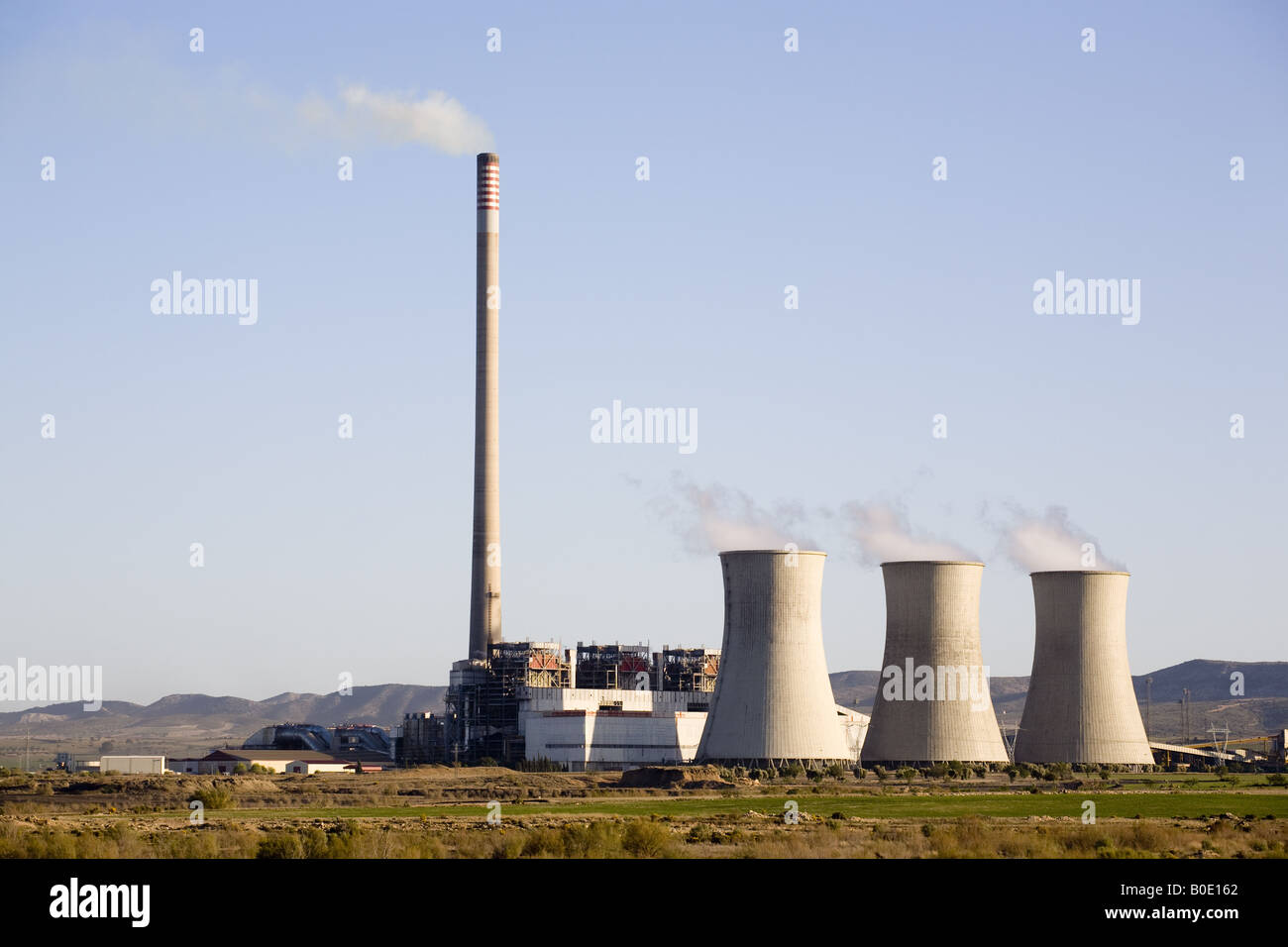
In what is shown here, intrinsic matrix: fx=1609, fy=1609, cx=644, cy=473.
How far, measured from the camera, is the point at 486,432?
77438 mm

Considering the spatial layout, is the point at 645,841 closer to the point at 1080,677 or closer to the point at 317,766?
the point at 1080,677

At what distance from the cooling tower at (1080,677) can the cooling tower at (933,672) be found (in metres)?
3.39

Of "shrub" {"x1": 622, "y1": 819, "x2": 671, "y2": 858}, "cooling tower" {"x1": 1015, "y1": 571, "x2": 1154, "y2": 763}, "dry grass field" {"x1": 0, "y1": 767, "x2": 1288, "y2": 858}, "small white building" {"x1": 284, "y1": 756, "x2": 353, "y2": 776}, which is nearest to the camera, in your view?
"shrub" {"x1": 622, "y1": 819, "x2": 671, "y2": 858}

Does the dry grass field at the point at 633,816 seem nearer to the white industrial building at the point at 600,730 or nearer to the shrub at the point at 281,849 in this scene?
the shrub at the point at 281,849

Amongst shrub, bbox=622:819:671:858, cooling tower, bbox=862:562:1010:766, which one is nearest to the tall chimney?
cooling tower, bbox=862:562:1010:766

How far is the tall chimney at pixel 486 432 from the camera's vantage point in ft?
254

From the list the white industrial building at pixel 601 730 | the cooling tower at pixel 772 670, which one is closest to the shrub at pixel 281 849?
the cooling tower at pixel 772 670

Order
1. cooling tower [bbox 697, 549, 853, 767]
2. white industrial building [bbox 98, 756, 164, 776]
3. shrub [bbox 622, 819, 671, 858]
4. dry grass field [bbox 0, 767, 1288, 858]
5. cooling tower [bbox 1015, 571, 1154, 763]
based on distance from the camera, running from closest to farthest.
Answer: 1. shrub [bbox 622, 819, 671, 858]
2. dry grass field [bbox 0, 767, 1288, 858]
3. cooling tower [bbox 697, 549, 853, 767]
4. cooling tower [bbox 1015, 571, 1154, 763]
5. white industrial building [bbox 98, 756, 164, 776]

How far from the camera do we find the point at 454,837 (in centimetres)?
2966

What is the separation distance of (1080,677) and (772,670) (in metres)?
13.0

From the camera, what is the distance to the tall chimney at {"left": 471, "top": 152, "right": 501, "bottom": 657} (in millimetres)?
77312

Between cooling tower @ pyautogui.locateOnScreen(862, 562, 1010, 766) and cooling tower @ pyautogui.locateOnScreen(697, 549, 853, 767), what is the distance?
2.45 metres

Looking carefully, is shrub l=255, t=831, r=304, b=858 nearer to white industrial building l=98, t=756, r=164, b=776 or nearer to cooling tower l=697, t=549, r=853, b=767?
cooling tower l=697, t=549, r=853, b=767
